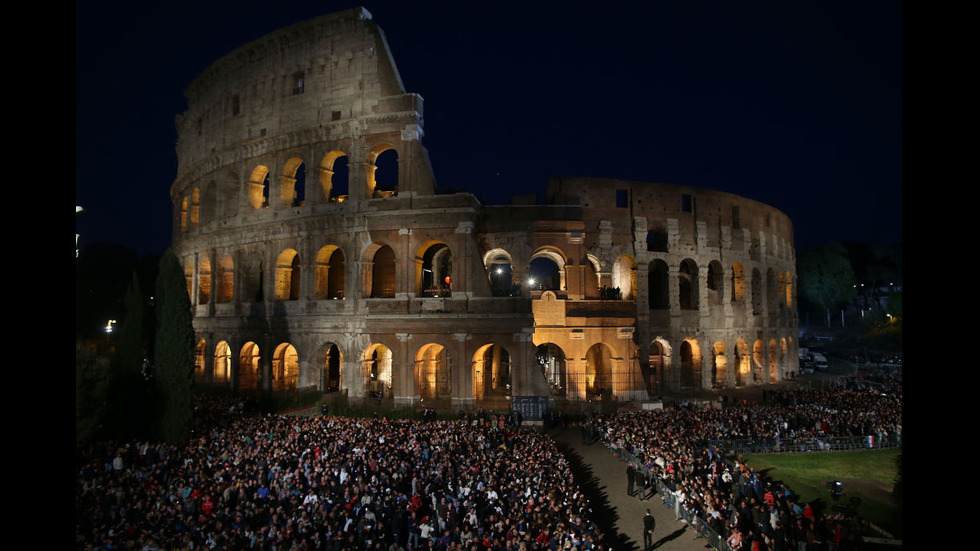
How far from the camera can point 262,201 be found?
113 ft

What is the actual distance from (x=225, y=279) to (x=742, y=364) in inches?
1398

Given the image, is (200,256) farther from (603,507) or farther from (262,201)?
(603,507)

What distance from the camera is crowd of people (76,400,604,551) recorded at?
12203mm

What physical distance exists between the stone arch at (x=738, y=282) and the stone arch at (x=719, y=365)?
4037 millimetres

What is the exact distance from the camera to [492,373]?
35.8 m

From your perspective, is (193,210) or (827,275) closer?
(193,210)

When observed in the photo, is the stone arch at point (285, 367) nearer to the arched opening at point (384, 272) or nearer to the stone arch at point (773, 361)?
the arched opening at point (384, 272)

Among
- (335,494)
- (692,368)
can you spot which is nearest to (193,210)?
(335,494)

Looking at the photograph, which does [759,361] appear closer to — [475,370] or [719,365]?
[719,365]

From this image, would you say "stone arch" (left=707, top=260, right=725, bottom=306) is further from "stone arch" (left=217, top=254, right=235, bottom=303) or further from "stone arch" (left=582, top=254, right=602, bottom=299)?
"stone arch" (left=217, top=254, right=235, bottom=303)

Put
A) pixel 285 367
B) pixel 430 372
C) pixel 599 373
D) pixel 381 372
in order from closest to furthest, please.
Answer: pixel 430 372 < pixel 285 367 < pixel 599 373 < pixel 381 372

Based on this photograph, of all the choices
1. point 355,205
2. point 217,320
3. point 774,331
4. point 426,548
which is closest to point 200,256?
point 217,320

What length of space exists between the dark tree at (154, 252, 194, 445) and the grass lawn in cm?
2093

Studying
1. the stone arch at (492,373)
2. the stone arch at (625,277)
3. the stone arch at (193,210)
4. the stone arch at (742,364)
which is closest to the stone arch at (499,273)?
the stone arch at (492,373)
